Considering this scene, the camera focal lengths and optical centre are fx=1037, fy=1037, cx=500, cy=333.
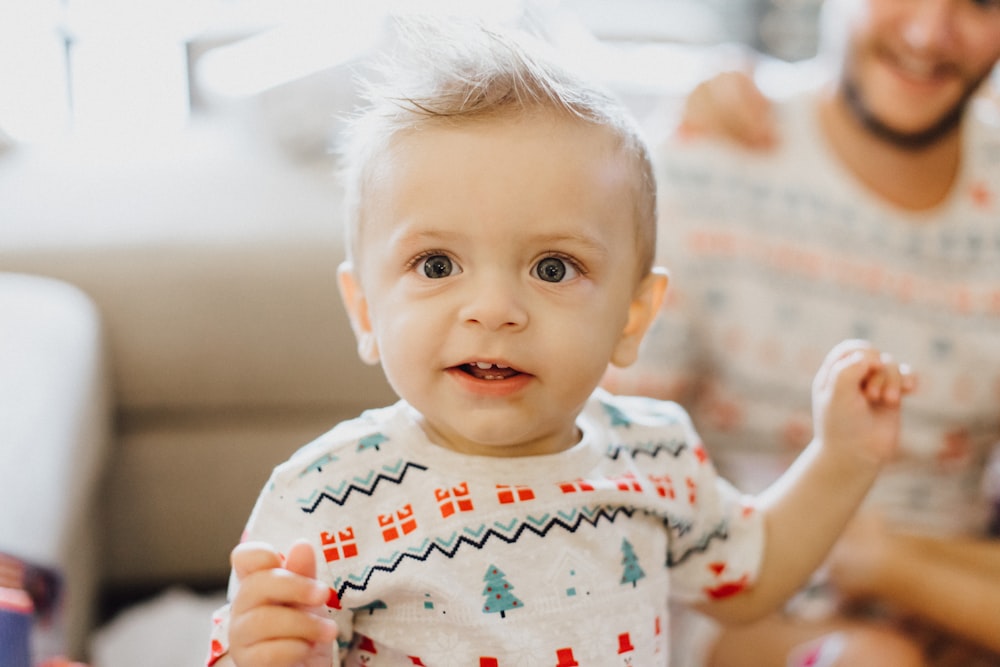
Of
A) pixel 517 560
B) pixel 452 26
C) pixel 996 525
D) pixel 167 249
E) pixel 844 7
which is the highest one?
pixel 844 7

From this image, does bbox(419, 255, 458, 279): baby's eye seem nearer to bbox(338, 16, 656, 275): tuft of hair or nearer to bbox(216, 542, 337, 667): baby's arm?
bbox(338, 16, 656, 275): tuft of hair

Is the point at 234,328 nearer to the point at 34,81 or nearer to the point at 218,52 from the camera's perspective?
the point at 218,52

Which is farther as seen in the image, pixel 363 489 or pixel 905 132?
pixel 905 132

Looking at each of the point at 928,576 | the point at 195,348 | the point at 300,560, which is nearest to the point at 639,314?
the point at 300,560

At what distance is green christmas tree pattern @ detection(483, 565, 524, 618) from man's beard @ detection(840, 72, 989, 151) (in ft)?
2.72

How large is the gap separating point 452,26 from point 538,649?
453mm

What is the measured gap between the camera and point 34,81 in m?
2.20

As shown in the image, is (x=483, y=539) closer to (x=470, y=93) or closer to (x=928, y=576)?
(x=470, y=93)

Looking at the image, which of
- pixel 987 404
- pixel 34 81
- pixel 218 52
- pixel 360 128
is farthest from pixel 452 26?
pixel 34 81

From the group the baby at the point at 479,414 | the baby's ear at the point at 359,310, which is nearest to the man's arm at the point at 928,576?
the baby at the point at 479,414

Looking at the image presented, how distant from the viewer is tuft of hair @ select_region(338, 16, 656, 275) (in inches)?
27.7

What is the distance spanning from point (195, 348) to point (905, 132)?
0.99 metres

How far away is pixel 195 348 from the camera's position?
1.48m

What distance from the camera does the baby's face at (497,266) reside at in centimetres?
69
